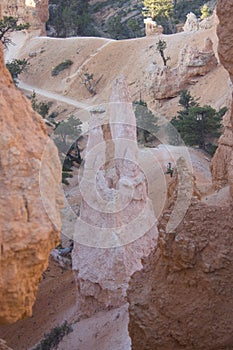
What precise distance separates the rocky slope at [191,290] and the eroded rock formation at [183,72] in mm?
27720

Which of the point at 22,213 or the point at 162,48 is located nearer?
the point at 22,213

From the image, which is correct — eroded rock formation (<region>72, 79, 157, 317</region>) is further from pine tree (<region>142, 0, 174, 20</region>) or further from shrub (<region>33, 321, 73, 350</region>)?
pine tree (<region>142, 0, 174, 20</region>)

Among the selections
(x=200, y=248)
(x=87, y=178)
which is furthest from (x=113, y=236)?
(x=200, y=248)

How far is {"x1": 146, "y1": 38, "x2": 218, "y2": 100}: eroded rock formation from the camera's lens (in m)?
34.6

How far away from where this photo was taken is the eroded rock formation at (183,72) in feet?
114

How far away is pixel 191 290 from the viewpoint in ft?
23.7

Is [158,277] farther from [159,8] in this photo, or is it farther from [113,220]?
[159,8]

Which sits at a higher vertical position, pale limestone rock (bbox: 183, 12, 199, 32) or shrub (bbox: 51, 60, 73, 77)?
pale limestone rock (bbox: 183, 12, 199, 32)

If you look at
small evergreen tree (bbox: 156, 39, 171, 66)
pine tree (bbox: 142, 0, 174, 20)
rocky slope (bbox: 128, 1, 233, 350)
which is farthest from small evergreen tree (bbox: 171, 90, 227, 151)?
pine tree (bbox: 142, 0, 174, 20)

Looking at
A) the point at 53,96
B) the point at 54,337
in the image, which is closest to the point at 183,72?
the point at 53,96

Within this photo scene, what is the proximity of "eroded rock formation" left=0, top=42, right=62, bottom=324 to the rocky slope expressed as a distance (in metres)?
2.91

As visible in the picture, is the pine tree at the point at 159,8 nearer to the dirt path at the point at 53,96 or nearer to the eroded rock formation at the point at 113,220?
the dirt path at the point at 53,96

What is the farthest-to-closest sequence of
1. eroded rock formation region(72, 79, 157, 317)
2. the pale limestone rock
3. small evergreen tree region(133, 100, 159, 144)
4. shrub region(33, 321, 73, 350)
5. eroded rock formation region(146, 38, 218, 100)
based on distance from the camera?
the pale limestone rock, eroded rock formation region(146, 38, 218, 100), small evergreen tree region(133, 100, 159, 144), eroded rock formation region(72, 79, 157, 317), shrub region(33, 321, 73, 350)

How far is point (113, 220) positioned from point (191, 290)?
3755 mm
